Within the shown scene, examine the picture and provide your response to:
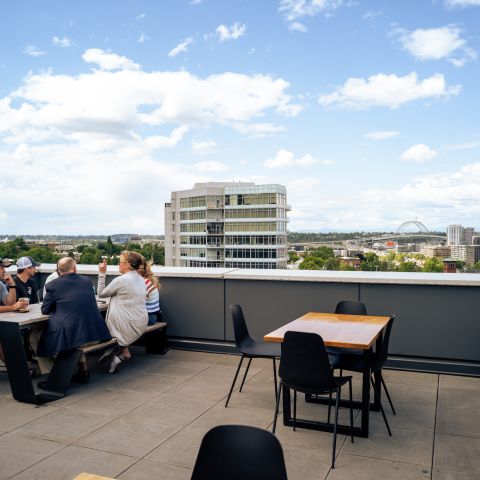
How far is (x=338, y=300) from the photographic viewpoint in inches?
254

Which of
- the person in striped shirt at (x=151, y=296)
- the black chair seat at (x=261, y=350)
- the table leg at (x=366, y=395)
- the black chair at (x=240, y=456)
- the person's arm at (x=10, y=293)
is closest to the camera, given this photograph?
the black chair at (x=240, y=456)

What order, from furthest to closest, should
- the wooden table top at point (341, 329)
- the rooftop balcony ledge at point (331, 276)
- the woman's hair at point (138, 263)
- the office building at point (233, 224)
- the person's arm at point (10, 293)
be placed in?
1. the office building at point (233, 224)
2. the woman's hair at point (138, 263)
3. the rooftop balcony ledge at point (331, 276)
4. the person's arm at point (10, 293)
5. the wooden table top at point (341, 329)

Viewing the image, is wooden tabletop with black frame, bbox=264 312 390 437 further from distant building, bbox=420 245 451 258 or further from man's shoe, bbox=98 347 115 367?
distant building, bbox=420 245 451 258

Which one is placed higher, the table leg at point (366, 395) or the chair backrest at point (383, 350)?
the chair backrest at point (383, 350)

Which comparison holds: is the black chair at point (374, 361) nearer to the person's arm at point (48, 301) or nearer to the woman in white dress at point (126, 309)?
the woman in white dress at point (126, 309)

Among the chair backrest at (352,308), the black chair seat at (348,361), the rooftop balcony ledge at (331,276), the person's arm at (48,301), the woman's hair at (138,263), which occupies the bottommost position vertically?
the black chair seat at (348,361)

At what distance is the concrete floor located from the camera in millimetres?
3646

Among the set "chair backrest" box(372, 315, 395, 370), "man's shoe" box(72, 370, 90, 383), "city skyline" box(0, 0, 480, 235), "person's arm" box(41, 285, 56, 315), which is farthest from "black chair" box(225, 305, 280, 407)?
"city skyline" box(0, 0, 480, 235)

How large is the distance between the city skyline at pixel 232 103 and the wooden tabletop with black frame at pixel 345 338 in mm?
7404

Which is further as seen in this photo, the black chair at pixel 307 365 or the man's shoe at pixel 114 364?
the man's shoe at pixel 114 364

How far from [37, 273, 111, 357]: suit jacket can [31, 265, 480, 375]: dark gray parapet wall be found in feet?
6.50

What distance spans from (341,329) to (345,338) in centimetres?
39

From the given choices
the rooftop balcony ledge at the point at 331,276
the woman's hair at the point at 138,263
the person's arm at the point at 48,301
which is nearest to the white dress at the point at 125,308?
the woman's hair at the point at 138,263

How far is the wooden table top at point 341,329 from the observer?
4012mm
